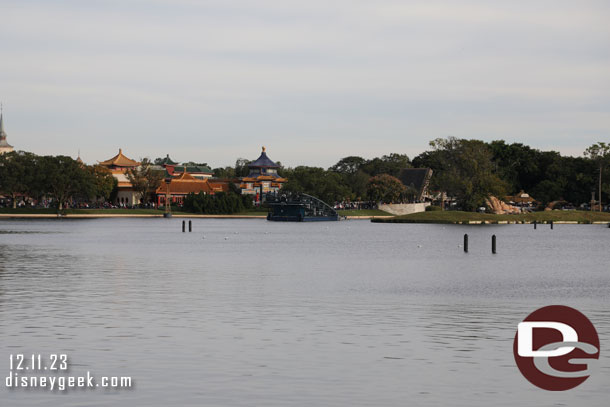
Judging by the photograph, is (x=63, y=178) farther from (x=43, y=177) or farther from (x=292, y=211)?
(x=292, y=211)

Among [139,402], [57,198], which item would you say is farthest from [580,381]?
[57,198]

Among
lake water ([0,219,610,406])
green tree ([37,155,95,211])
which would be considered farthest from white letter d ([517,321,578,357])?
green tree ([37,155,95,211])

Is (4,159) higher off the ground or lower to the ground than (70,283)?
higher

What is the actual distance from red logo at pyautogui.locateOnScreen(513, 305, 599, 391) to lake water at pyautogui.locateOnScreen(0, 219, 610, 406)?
396 millimetres

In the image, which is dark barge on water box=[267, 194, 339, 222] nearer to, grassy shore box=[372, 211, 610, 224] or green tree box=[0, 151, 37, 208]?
grassy shore box=[372, 211, 610, 224]

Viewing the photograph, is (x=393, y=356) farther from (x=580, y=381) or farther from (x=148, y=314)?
(x=148, y=314)

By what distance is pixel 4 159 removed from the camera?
180500 millimetres

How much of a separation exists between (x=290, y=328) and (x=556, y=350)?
903 centimetres

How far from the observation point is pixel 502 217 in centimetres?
17512

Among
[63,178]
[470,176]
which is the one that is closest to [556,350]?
[470,176]

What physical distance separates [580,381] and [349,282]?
89.8 ft

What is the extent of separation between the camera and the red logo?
20.2 m

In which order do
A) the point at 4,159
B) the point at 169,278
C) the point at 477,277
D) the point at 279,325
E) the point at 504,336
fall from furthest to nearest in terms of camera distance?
the point at 4,159, the point at 477,277, the point at 169,278, the point at 279,325, the point at 504,336

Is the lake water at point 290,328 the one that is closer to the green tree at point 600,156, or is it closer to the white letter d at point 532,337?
the white letter d at point 532,337
